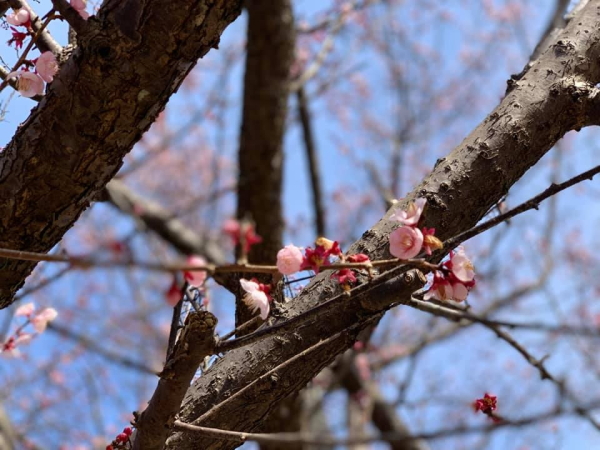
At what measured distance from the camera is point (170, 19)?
5.08 ft

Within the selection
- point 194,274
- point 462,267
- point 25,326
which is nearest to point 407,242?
point 462,267

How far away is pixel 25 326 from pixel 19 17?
129 cm

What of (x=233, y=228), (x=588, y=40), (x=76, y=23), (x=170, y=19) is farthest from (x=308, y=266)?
(x=588, y=40)

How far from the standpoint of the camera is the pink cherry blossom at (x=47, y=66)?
166 centimetres

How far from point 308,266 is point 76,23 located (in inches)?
37.3

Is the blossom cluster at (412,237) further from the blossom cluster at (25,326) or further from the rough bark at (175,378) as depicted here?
the blossom cluster at (25,326)

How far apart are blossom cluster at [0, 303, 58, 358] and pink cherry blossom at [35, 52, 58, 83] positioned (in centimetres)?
107

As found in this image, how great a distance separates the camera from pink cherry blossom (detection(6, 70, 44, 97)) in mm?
1682

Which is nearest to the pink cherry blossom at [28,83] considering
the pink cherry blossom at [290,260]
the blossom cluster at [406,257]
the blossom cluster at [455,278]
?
the blossom cluster at [406,257]

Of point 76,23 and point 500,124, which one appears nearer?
point 76,23

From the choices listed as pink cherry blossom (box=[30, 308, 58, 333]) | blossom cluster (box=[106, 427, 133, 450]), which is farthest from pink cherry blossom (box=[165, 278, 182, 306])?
pink cherry blossom (box=[30, 308, 58, 333])

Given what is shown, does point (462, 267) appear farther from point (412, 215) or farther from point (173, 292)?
point (173, 292)

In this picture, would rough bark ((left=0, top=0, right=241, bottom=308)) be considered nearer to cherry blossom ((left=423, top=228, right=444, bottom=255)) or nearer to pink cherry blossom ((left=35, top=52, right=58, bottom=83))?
pink cherry blossom ((left=35, top=52, right=58, bottom=83))

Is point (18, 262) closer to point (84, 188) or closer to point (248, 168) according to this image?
point (84, 188)
